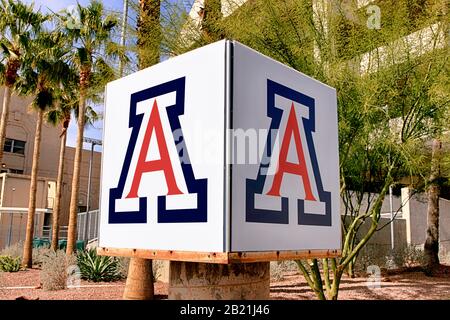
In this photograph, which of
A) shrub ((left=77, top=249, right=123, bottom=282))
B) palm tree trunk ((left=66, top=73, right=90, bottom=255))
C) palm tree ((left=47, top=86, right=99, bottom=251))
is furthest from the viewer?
palm tree ((left=47, top=86, right=99, bottom=251))

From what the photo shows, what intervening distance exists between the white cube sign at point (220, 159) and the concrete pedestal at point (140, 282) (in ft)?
19.7

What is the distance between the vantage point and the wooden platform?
3038mm

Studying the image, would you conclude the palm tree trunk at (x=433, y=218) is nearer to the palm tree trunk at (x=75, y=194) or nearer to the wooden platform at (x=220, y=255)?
the wooden platform at (x=220, y=255)

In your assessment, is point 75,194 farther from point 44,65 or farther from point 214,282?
point 214,282

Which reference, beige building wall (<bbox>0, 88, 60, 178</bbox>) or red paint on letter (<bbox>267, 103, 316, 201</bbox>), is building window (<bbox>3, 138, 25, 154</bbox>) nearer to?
beige building wall (<bbox>0, 88, 60, 178</bbox>)

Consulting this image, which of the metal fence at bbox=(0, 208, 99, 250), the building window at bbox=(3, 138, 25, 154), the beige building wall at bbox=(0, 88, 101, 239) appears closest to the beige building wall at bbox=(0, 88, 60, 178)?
the beige building wall at bbox=(0, 88, 101, 239)

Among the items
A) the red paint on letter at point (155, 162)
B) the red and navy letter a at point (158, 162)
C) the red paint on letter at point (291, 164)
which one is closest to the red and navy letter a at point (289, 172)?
the red paint on letter at point (291, 164)

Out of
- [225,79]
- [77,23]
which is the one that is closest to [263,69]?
[225,79]

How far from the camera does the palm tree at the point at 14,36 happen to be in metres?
18.7

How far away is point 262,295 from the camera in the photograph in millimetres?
3961

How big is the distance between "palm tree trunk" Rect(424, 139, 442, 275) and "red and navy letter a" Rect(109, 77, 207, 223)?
1240 centimetres

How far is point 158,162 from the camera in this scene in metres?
3.53

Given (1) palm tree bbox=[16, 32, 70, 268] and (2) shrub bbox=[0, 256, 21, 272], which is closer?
(2) shrub bbox=[0, 256, 21, 272]
